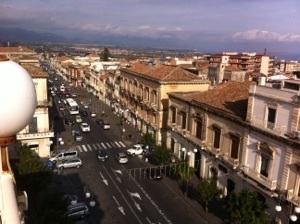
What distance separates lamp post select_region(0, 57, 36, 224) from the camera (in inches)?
210

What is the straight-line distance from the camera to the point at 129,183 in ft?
125

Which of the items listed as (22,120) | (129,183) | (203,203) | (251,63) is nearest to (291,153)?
(203,203)

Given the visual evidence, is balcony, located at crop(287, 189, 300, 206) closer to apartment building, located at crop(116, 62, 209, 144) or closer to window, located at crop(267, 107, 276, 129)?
window, located at crop(267, 107, 276, 129)

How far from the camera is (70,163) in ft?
140

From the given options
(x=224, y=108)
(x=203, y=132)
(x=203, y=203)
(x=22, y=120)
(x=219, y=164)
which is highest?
(x=22, y=120)

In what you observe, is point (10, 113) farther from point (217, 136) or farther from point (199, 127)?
point (199, 127)

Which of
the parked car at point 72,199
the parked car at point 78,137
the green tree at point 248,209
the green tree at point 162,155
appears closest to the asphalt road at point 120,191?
the parked car at point 72,199

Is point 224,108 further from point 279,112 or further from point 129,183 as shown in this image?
point 129,183

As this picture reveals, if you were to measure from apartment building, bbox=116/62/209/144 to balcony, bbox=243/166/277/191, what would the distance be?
2233 cm

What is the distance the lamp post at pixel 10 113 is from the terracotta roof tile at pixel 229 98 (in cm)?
2774

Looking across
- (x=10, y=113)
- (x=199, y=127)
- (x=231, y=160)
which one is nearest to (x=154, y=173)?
(x=199, y=127)

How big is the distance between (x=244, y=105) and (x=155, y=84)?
20.3 meters

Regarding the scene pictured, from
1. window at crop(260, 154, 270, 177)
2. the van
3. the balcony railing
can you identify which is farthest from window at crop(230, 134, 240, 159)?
the van

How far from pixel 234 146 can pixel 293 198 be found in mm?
8758
